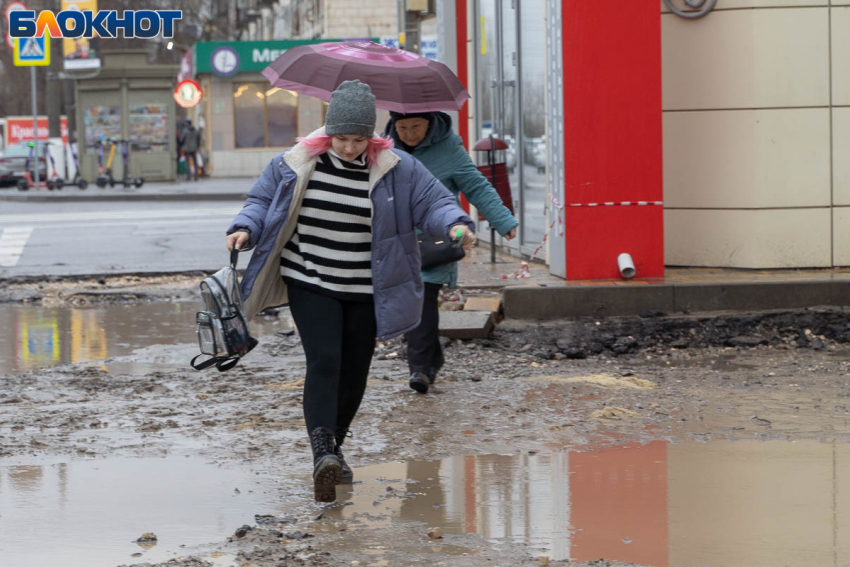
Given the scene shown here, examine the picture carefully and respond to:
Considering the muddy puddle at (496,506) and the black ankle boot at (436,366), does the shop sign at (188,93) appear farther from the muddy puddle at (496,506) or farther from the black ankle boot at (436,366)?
the muddy puddle at (496,506)

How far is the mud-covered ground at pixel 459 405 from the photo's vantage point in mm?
4457

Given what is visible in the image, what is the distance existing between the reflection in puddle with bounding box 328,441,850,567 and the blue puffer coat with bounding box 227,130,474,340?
707 millimetres

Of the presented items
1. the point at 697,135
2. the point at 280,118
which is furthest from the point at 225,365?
the point at 280,118

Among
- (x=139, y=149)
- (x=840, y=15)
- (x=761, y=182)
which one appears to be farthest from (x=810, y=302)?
(x=139, y=149)

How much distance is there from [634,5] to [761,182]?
1890 millimetres

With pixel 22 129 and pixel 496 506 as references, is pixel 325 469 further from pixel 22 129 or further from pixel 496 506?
pixel 22 129

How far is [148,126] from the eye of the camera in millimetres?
32469

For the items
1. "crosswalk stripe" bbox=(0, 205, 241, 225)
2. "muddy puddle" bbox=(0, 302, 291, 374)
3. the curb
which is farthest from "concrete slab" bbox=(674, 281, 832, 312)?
"crosswalk stripe" bbox=(0, 205, 241, 225)

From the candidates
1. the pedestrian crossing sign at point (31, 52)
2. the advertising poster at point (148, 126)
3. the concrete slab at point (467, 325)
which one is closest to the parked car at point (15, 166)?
the advertising poster at point (148, 126)

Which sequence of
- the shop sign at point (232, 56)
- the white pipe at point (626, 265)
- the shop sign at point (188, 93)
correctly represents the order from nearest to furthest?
the white pipe at point (626, 265), the shop sign at point (188, 93), the shop sign at point (232, 56)

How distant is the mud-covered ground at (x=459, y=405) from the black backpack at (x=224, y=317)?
0.65 metres

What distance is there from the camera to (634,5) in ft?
30.6

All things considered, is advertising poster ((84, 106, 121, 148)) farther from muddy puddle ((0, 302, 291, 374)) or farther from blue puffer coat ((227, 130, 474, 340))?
blue puffer coat ((227, 130, 474, 340))

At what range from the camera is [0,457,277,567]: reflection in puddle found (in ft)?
13.7
